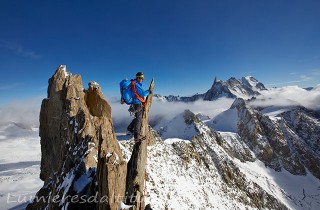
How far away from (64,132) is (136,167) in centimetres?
1300

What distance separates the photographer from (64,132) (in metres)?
27.2

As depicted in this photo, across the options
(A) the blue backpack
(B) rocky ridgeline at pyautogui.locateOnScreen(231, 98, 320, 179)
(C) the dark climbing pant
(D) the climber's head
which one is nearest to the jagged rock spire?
(C) the dark climbing pant

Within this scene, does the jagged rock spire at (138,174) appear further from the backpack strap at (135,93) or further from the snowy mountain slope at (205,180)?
the snowy mountain slope at (205,180)

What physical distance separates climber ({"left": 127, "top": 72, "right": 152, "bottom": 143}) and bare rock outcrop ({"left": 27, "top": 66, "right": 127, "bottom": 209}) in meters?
2.11

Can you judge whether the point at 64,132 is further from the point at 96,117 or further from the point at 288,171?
the point at 288,171

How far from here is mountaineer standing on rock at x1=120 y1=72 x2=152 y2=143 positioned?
658 inches

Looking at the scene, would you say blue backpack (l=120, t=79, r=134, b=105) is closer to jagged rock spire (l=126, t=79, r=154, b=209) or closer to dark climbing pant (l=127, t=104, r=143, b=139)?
dark climbing pant (l=127, t=104, r=143, b=139)

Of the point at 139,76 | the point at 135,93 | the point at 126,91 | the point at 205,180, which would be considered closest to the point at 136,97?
the point at 135,93

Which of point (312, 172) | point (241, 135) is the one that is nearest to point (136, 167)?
point (241, 135)

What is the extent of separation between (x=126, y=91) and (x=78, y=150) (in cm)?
895

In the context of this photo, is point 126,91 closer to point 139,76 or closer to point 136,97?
point 136,97

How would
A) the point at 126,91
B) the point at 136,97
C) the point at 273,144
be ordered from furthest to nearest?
the point at 273,144 < the point at 136,97 < the point at 126,91

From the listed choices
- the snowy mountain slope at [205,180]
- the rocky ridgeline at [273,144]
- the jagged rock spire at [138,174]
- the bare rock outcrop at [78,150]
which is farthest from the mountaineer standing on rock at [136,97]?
the rocky ridgeline at [273,144]

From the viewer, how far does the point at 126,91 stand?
55.6ft
